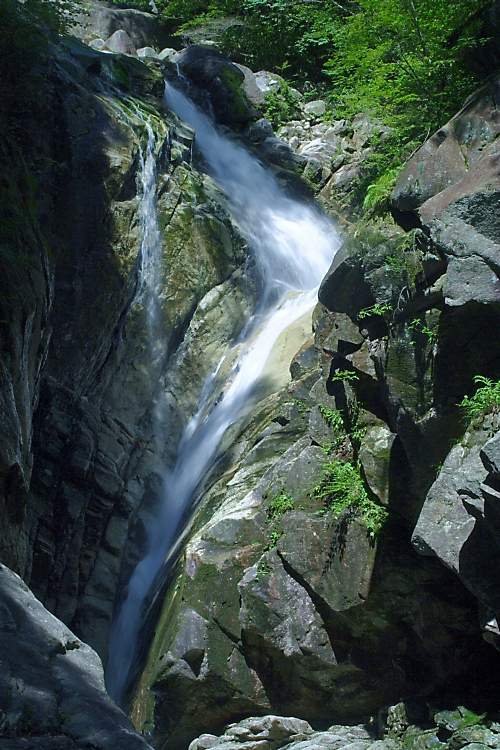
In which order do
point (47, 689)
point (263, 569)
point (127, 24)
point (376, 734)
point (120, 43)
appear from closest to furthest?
point (47, 689) → point (376, 734) → point (263, 569) → point (120, 43) → point (127, 24)

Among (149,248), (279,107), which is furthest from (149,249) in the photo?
(279,107)

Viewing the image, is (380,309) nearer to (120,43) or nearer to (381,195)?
(381,195)

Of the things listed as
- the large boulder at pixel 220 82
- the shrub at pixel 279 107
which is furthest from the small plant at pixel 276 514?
the shrub at pixel 279 107

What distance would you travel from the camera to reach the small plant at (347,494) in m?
7.44

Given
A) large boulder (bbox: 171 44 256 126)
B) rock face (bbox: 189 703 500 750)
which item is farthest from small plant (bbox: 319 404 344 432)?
large boulder (bbox: 171 44 256 126)

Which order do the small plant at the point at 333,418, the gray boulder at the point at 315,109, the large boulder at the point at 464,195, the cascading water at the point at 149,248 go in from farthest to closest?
1. the gray boulder at the point at 315,109
2. the cascading water at the point at 149,248
3. the small plant at the point at 333,418
4. the large boulder at the point at 464,195

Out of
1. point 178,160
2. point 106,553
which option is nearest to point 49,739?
point 106,553

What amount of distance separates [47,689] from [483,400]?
13.0 feet

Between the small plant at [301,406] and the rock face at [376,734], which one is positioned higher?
the small plant at [301,406]

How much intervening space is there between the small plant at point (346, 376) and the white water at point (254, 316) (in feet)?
9.26

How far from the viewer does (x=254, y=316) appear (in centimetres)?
1309

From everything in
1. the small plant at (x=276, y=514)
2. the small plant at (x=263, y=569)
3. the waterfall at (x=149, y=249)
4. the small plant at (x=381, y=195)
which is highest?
the waterfall at (x=149, y=249)

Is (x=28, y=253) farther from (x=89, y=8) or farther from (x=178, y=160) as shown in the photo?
(x=89, y=8)

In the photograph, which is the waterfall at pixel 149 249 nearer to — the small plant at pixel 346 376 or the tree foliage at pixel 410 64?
the tree foliage at pixel 410 64
